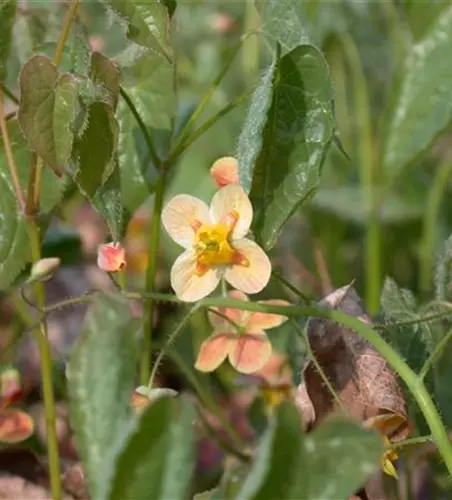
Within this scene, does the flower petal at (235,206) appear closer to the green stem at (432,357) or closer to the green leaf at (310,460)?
the green stem at (432,357)

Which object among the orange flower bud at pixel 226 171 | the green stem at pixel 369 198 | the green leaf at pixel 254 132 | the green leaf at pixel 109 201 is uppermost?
the green leaf at pixel 254 132

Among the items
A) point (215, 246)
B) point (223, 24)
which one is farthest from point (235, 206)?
point (223, 24)

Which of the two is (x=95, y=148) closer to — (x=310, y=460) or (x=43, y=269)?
(x=43, y=269)

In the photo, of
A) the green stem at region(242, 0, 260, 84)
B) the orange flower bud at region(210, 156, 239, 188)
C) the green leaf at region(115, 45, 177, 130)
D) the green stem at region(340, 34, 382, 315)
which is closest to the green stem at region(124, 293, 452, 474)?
the orange flower bud at region(210, 156, 239, 188)

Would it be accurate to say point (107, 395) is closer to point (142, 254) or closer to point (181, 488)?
point (181, 488)

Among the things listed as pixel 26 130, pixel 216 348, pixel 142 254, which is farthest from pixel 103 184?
pixel 142 254

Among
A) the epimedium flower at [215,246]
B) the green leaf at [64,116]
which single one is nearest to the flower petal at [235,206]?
the epimedium flower at [215,246]
